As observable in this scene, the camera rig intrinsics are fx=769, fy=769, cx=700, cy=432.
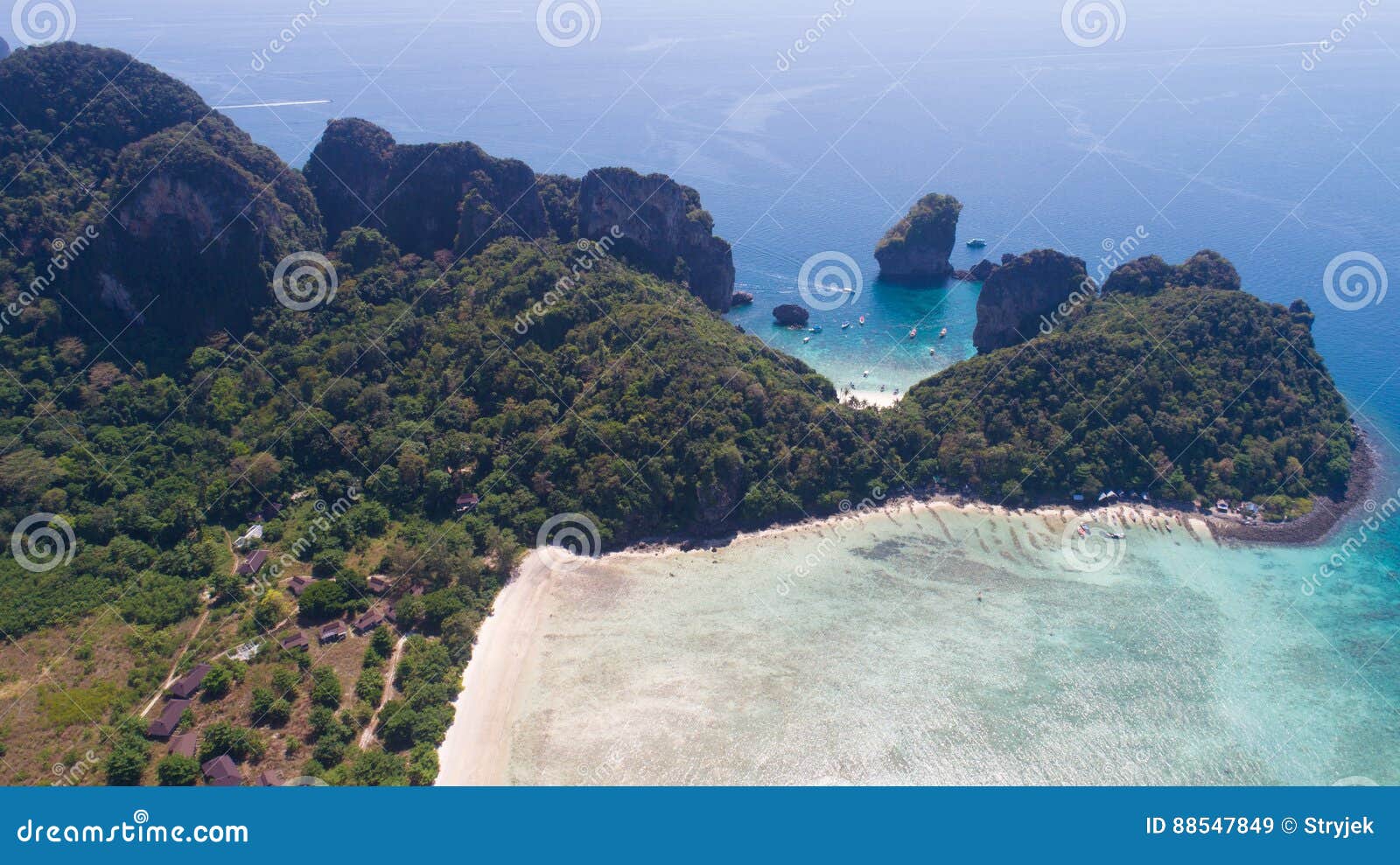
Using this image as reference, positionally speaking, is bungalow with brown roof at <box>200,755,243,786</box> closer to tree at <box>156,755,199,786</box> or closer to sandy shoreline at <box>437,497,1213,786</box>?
tree at <box>156,755,199,786</box>

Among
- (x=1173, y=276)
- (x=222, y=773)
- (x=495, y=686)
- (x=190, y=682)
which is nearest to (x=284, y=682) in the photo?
(x=190, y=682)

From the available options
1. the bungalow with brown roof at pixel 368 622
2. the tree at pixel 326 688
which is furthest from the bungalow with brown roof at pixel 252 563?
the tree at pixel 326 688

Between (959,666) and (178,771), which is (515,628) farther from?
(959,666)

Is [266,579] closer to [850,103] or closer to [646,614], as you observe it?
[646,614]

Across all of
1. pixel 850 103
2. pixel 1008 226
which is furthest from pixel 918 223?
pixel 850 103

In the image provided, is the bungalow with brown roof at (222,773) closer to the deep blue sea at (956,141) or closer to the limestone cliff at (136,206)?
the limestone cliff at (136,206)

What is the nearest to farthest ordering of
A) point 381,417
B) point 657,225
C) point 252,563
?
1. point 252,563
2. point 381,417
3. point 657,225

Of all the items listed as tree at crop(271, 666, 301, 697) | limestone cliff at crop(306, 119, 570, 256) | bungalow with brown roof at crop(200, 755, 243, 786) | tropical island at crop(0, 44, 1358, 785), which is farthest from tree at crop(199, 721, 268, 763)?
limestone cliff at crop(306, 119, 570, 256)
